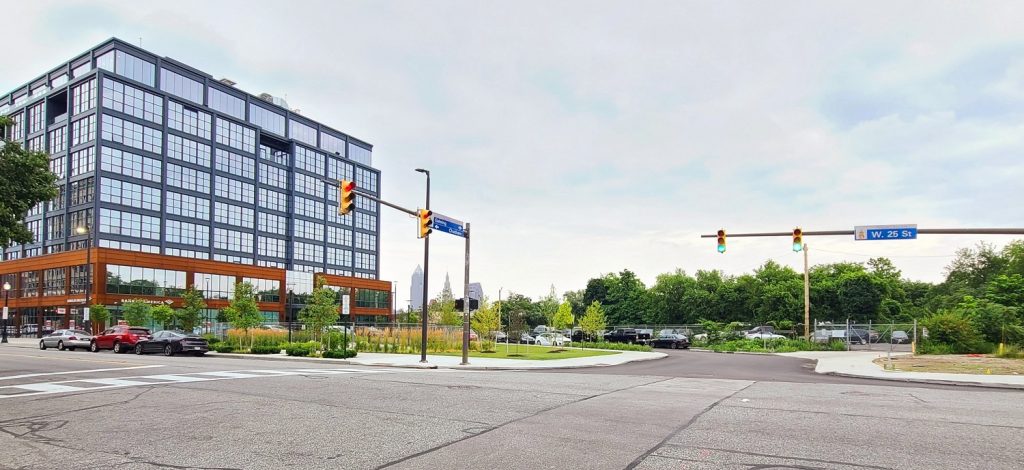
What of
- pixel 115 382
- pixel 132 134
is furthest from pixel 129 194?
pixel 115 382

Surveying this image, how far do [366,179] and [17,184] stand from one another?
100678 millimetres

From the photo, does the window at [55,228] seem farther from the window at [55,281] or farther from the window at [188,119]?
the window at [188,119]

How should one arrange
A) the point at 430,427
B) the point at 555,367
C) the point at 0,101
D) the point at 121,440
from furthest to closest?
the point at 0,101 → the point at 555,367 → the point at 430,427 → the point at 121,440

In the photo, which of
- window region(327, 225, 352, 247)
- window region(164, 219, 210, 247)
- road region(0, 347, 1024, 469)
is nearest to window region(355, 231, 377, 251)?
window region(327, 225, 352, 247)

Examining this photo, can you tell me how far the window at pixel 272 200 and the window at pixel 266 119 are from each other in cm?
958

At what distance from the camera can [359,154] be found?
119 metres

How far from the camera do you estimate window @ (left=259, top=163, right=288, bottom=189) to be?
10050 centimetres

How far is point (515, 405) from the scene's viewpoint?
474 inches

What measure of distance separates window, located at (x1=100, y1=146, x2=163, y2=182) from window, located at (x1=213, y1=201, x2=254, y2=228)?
35.1ft

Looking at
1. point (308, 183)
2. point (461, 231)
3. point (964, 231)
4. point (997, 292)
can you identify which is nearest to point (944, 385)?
point (964, 231)

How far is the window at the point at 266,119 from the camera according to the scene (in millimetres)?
99188

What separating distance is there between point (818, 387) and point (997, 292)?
3550 cm

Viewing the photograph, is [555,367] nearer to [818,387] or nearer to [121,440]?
[818,387]

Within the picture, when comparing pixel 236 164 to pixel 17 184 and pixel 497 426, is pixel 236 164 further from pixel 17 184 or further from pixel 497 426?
pixel 497 426
